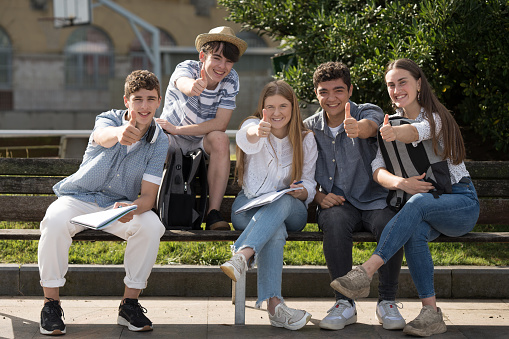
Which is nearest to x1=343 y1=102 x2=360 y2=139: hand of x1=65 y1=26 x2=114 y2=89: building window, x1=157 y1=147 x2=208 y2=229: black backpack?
x1=157 y1=147 x2=208 y2=229: black backpack

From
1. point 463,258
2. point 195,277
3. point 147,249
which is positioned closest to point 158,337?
point 147,249

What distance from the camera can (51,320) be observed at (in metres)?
3.85

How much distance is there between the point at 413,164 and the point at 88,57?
27.8 meters

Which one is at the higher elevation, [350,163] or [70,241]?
[350,163]

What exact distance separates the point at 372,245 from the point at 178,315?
1.90m

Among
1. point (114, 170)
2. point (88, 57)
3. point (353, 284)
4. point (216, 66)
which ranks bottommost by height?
point (353, 284)

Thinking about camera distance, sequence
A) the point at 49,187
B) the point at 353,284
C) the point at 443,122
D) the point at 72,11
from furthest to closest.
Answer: the point at 72,11 → the point at 49,187 → the point at 443,122 → the point at 353,284

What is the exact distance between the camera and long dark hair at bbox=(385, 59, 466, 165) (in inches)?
162

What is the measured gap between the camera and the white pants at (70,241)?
3.86m

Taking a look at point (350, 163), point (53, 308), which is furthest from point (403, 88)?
point (53, 308)

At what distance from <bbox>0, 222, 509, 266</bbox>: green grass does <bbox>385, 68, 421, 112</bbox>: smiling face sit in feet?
4.95

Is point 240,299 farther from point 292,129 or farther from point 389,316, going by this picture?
point 292,129

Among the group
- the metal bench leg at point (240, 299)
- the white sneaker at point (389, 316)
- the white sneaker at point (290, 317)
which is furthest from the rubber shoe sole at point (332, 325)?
the metal bench leg at point (240, 299)

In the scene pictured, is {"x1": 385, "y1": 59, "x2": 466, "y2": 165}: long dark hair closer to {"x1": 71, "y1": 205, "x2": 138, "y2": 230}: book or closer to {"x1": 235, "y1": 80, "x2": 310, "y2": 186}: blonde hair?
{"x1": 235, "y1": 80, "x2": 310, "y2": 186}: blonde hair
